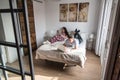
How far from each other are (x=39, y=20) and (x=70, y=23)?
4.50 ft

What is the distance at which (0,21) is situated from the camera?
A: 2.53 metres

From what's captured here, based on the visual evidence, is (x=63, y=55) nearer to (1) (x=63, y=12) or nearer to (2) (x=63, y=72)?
(2) (x=63, y=72)

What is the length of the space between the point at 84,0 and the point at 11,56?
134 inches

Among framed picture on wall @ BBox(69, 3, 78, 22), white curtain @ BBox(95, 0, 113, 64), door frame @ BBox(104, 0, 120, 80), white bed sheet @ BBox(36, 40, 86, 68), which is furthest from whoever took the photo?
framed picture on wall @ BBox(69, 3, 78, 22)

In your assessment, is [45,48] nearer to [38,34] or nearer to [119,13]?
[38,34]

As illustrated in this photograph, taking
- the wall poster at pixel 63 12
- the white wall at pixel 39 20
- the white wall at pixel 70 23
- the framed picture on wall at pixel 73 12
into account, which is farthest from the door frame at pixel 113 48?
the white wall at pixel 39 20

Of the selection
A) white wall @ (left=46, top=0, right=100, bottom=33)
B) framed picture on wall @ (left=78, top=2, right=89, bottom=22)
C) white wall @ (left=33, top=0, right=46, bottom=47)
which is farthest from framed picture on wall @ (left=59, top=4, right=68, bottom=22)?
white wall @ (left=33, top=0, right=46, bottom=47)

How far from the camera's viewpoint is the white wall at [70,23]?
12.6ft

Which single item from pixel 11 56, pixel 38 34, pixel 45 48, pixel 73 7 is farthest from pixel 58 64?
pixel 73 7

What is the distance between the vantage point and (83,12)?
13.0 feet

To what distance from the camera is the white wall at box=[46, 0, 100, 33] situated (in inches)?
151

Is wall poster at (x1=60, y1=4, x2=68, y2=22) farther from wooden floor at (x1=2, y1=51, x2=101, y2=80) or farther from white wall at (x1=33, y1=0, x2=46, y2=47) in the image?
wooden floor at (x1=2, y1=51, x2=101, y2=80)

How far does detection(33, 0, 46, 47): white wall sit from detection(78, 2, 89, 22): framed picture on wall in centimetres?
165

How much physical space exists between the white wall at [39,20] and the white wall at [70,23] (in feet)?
0.80
